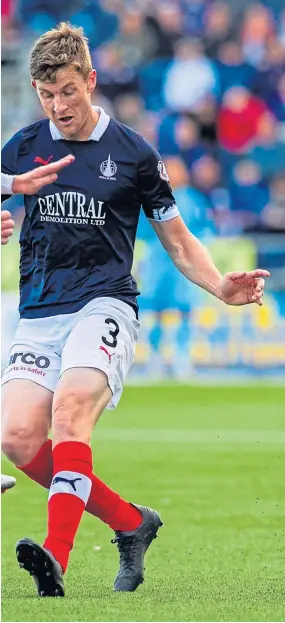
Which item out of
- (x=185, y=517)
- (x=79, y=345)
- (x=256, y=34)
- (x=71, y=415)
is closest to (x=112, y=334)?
(x=79, y=345)

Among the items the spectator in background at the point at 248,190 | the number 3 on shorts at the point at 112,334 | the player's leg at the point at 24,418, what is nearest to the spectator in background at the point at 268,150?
the spectator in background at the point at 248,190

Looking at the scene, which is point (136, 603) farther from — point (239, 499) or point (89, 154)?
point (239, 499)

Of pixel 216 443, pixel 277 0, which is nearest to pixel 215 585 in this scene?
pixel 216 443

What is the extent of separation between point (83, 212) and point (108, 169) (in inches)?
8.4

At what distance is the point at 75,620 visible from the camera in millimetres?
4406

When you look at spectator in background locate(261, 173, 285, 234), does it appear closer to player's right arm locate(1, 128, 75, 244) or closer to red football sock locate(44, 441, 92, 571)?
red football sock locate(44, 441, 92, 571)

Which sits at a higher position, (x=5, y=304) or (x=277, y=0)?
(x=277, y=0)

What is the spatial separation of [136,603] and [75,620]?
0.53 metres

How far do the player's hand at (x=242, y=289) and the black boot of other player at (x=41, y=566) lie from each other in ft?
4.41

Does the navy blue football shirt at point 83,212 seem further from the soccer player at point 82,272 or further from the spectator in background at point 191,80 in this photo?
the spectator in background at point 191,80

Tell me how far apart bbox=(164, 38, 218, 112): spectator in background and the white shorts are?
44.6 ft

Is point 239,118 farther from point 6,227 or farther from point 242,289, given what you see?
point 6,227

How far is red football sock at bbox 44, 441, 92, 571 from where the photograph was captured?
496cm

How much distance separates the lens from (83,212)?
17.8ft
